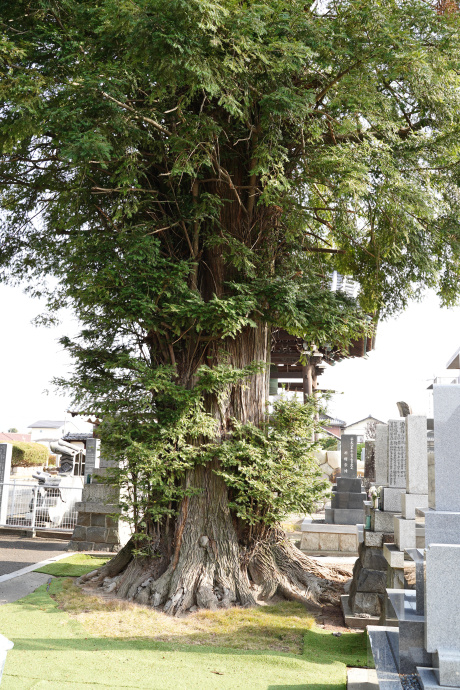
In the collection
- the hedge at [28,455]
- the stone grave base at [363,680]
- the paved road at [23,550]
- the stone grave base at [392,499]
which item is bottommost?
the paved road at [23,550]

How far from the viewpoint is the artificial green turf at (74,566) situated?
31.5ft

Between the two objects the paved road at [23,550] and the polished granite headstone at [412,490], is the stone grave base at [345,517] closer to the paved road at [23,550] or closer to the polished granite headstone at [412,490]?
the paved road at [23,550]

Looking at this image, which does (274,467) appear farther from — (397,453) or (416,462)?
(416,462)

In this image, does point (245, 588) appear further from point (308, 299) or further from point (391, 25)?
point (391, 25)

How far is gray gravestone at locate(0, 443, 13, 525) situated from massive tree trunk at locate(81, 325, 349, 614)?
6.52 meters

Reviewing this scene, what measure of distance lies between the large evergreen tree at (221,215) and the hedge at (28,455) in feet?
79.3

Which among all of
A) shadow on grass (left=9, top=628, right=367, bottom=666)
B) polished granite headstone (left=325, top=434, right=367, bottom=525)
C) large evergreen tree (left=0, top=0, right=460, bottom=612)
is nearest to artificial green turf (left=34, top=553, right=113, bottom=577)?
large evergreen tree (left=0, top=0, right=460, bottom=612)

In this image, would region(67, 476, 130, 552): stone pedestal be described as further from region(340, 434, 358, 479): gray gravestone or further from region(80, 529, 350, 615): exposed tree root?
region(340, 434, 358, 479): gray gravestone

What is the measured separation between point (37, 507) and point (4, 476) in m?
1.25

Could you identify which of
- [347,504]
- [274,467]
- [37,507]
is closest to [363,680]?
[274,467]

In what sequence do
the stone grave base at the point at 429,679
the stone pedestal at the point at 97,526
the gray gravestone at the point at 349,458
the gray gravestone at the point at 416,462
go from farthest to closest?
1. the gray gravestone at the point at 349,458
2. the stone pedestal at the point at 97,526
3. the gray gravestone at the point at 416,462
4. the stone grave base at the point at 429,679

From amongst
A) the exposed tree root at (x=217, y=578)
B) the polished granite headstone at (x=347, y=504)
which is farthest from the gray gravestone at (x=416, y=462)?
the polished granite headstone at (x=347, y=504)

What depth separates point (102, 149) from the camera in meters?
6.59

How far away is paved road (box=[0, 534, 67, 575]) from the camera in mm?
10423
